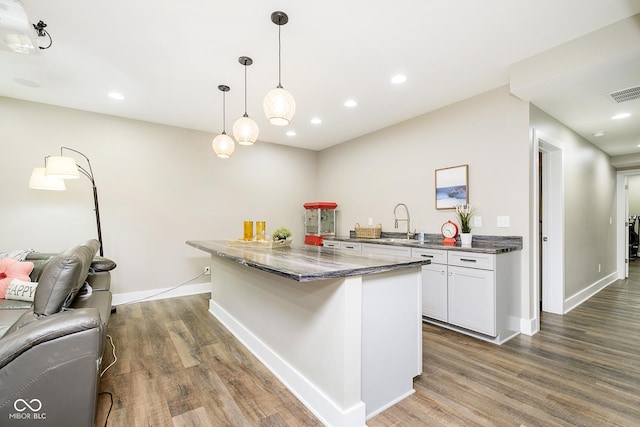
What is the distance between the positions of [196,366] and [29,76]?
3354 millimetres

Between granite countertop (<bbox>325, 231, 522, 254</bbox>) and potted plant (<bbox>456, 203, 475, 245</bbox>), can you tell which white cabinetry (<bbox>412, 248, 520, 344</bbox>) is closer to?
granite countertop (<bbox>325, 231, 522, 254</bbox>)

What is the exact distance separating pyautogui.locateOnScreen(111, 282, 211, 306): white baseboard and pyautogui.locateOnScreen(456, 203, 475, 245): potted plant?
3907 millimetres

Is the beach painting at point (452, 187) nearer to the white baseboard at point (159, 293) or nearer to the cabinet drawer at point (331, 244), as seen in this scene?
the cabinet drawer at point (331, 244)

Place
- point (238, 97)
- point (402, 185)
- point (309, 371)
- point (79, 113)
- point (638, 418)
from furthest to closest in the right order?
point (402, 185) < point (79, 113) < point (238, 97) < point (309, 371) < point (638, 418)

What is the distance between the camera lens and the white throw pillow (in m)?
2.37

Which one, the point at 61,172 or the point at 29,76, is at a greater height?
the point at 29,76

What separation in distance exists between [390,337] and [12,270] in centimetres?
332

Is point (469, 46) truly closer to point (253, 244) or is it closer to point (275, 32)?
point (275, 32)

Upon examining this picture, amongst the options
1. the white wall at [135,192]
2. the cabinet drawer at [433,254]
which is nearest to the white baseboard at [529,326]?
the cabinet drawer at [433,254]

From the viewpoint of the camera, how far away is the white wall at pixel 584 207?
12.0 feet

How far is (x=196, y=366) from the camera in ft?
7.70

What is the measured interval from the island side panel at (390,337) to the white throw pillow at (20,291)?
2.74 metres

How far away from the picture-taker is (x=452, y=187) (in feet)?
11.7

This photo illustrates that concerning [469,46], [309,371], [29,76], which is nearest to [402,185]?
[469,46]
